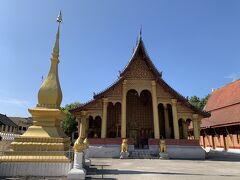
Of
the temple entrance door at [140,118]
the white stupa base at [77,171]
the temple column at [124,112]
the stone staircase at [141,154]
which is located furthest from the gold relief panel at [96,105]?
the white stupa base at [77,171]

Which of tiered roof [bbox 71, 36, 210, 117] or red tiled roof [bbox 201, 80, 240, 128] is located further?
red tiled roof [bbox 201, 80, 240, 128]

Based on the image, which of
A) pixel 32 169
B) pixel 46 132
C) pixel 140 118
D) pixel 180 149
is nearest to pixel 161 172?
pixel 46 132

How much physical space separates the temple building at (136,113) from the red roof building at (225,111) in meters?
3.38

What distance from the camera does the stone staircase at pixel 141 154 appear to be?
17.0m

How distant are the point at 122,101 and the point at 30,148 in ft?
38.9

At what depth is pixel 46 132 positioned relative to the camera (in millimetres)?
8297

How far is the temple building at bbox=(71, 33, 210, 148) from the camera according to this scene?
1906 centimetres

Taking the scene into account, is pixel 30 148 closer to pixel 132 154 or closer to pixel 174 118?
pixel 132 154

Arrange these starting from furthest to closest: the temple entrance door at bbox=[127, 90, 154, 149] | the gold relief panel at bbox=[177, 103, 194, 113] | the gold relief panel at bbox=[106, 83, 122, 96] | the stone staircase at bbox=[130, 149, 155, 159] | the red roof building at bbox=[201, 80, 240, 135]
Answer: the red roof building at bbox=[201, 80, 240, 135] → the temple entrance door at bbox=[127, 90, 154, 149] → the gold relief panel at bbox=[177, 103, 194, 113] → the gold relief panel at bbox=[106, 83, 122, 96] → the stone staircase at bbox=[130, 149, 155, 159]

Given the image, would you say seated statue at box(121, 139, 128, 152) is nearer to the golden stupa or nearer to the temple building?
the temple building

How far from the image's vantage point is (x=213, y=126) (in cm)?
2372

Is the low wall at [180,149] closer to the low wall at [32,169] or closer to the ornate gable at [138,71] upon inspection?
the ornate gable at [138,71]

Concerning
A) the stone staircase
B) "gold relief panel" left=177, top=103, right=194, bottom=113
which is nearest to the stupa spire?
the stone staircase

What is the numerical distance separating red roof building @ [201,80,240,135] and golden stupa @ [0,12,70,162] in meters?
15.7
